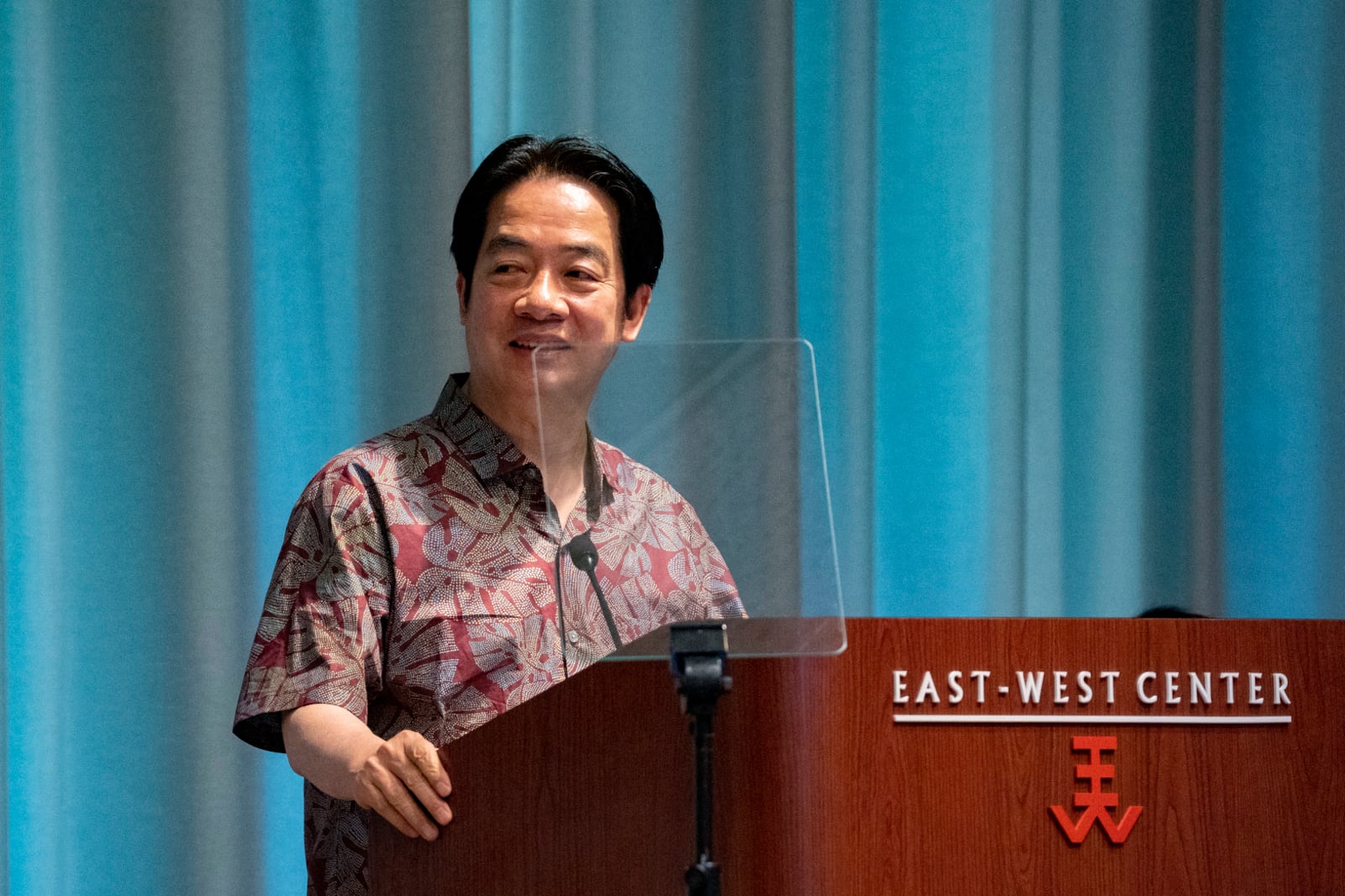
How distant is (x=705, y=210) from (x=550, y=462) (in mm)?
1450

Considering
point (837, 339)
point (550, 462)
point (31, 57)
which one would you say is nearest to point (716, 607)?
point (550, 462)

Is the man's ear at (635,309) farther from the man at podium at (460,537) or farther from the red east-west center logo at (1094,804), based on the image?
the red east-west center logo at (1094,804)

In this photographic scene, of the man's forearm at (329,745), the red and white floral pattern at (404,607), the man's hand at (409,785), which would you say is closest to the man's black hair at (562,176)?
the red and white floral pattern at (404,607)

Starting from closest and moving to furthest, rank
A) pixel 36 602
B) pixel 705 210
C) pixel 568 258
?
pixel 568 258 < pixel 36 602 < pixel 705 210

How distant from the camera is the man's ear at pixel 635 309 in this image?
1.39 m

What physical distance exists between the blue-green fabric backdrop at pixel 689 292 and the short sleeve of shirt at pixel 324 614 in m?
0.91

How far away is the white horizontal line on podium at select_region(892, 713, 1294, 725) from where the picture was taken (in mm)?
893

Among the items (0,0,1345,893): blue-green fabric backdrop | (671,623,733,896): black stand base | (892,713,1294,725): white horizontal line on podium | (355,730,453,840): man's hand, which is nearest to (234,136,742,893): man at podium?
(355,730,453,840): man's hand

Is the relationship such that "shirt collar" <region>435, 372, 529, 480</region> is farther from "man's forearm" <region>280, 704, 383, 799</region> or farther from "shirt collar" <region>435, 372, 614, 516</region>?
"man's forearm" <region>280, 704, 383, 799</region>

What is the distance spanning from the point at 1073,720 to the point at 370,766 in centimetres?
49

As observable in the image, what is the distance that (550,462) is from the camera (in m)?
0.84

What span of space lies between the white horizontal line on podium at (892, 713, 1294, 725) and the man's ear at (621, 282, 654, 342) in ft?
2.01

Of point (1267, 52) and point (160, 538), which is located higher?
point (1267, 52)

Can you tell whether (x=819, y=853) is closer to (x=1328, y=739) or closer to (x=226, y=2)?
(x=1328, y=739)
